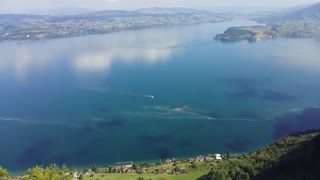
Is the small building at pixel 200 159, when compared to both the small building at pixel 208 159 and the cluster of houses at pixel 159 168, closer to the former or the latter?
the cluster of houses at pixel 159 168

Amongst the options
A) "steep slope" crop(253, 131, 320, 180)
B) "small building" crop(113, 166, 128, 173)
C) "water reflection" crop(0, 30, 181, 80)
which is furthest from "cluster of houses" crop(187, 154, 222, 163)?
"water reflection" crop(0, 30, 181, 80)

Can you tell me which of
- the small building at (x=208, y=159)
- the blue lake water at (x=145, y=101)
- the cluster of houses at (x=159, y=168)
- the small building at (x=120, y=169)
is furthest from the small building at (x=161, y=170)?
the blue lake water at (x=145, y=101)

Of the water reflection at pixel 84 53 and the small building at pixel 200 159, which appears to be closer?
the small building at pixel 200 159

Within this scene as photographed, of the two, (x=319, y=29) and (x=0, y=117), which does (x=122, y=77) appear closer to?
(x=0, y=117)

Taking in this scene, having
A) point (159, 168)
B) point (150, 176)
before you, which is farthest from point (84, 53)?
point (150, 176)

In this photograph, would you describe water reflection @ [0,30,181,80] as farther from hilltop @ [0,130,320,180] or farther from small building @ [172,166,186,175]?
small building @ [172,166,186,175]

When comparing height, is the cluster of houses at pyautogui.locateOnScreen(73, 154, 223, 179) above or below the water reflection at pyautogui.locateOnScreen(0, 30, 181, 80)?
below

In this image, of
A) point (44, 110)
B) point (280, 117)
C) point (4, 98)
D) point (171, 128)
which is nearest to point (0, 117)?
point (44, 110)

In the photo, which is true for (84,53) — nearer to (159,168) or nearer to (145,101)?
(145,101)
